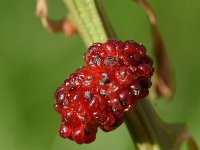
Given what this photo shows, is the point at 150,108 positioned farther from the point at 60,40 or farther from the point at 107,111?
the point at 60,40

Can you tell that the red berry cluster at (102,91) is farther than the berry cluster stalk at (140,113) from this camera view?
No

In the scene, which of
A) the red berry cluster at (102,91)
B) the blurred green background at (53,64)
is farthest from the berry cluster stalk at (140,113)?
the blurred green background at (53,64)

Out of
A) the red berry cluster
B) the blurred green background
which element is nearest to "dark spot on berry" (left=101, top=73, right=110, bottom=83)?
the red berry cluster

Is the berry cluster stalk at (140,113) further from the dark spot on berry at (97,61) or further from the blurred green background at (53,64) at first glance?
the blurred green background at (53,64)

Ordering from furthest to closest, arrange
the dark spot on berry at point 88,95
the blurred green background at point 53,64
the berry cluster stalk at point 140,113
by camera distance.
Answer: the blurred green background at point 53,64, the berry cluster stalk at point 140,113, the dark spot on berry at point 88,95

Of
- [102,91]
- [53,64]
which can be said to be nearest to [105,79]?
[102,91]

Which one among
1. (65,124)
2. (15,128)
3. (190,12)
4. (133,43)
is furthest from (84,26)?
(190,12)

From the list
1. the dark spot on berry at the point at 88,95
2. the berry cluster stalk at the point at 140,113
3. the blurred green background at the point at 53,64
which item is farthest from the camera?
the blurred green background at the point at 53,64
